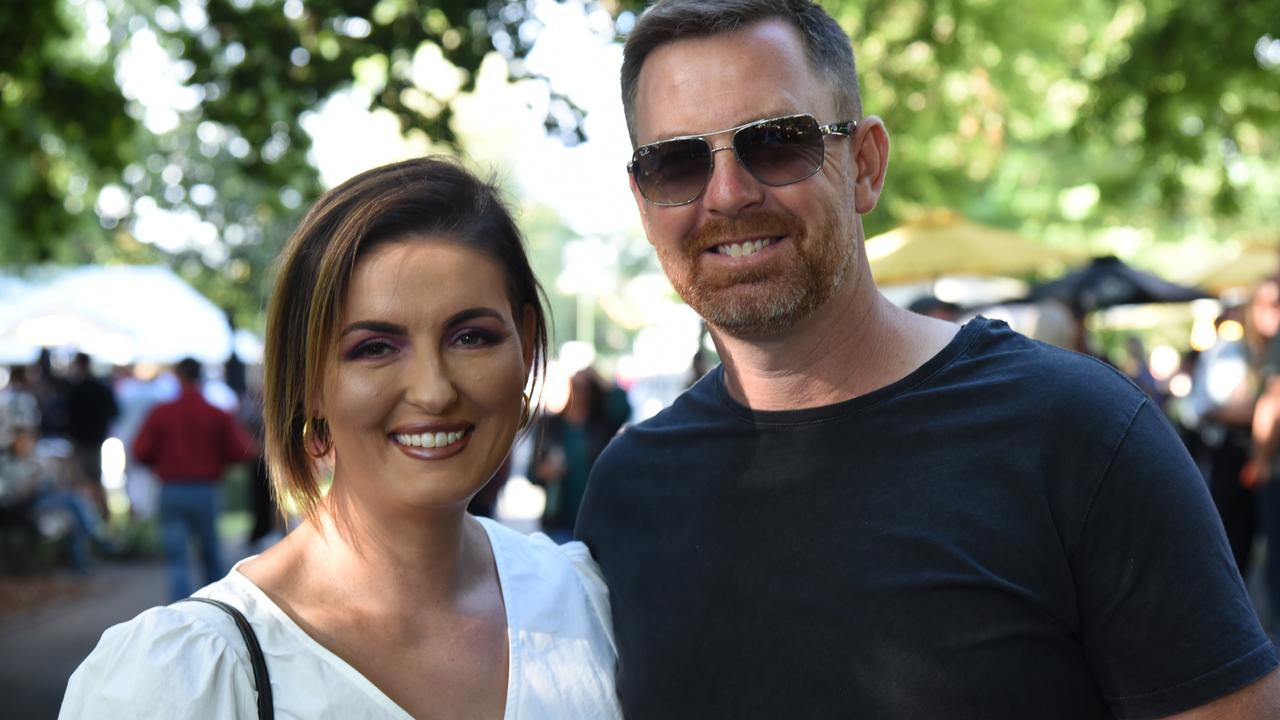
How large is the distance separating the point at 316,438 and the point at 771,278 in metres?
0.97

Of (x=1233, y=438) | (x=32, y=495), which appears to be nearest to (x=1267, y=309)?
(x=1233, y=438)

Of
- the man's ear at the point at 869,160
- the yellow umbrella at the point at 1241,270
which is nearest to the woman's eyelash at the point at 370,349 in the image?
the man's ear at the point at 869,160

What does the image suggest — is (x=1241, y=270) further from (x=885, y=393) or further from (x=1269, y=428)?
(x=885, y=393)

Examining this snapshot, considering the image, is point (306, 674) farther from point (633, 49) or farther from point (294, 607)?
point (633, 49)

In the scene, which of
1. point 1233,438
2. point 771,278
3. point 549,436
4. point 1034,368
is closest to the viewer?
point 1034,368

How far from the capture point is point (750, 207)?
2465 millimetres

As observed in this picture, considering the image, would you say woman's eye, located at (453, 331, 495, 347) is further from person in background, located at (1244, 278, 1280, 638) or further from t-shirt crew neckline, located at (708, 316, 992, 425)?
person in background, located at (1244, 278, 1280, 638)

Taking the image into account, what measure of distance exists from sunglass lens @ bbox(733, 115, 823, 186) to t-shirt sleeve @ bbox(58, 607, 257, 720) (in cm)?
130

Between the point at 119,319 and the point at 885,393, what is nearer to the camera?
the point at 885,393

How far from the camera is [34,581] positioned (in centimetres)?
1302

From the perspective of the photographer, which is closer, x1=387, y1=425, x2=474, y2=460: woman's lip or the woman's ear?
x1=387, y1=425, x2=474, y2=460: woman's lip

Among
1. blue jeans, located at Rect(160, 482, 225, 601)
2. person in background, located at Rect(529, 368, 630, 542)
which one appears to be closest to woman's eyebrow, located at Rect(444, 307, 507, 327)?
person in background, located at Rect(529, 368, 630, 542)

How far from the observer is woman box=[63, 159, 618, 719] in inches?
92.5

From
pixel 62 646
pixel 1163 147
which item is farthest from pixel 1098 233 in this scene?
pixel 62 646
